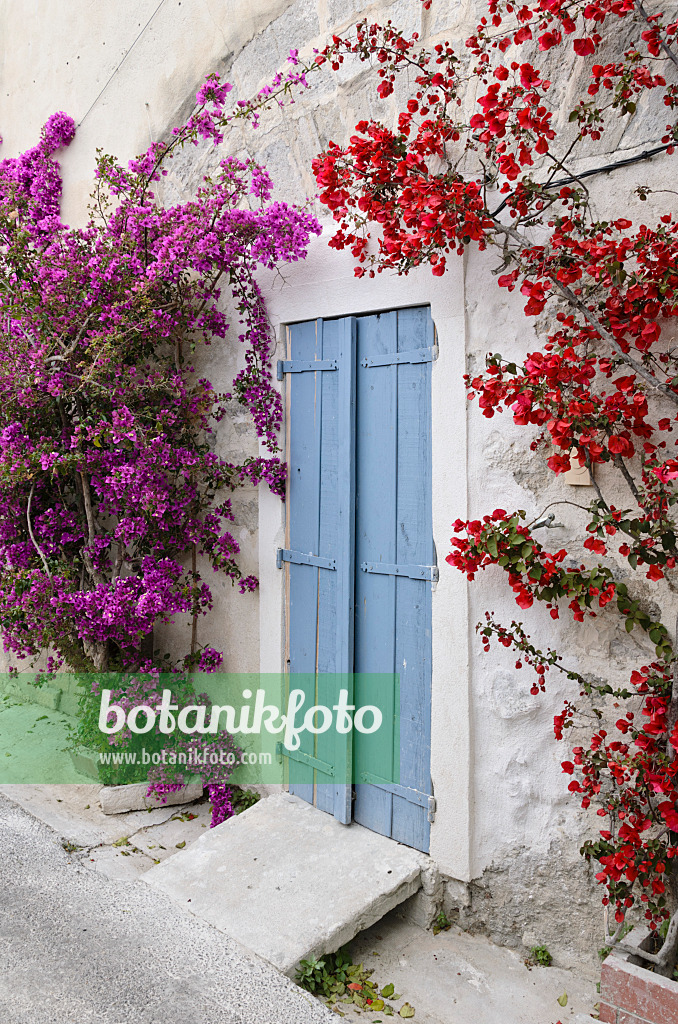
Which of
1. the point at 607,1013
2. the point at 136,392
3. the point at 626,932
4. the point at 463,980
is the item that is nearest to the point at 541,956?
the point at 463,980

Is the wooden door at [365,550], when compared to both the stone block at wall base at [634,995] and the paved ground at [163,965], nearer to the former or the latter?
the paved ground at [163,965]

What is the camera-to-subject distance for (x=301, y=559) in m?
3.53

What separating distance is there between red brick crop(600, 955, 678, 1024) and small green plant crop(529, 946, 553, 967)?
64 cm

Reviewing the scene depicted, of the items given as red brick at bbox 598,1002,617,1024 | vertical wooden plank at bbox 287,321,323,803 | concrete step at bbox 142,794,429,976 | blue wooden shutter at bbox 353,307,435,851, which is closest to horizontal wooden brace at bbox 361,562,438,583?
blue wooden shutter at bbox 353,307,435,851

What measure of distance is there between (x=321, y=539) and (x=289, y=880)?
1.43 meters

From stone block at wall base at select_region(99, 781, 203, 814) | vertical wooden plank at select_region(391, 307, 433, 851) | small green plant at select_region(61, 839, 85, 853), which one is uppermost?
vertical wooden plank at select_region(391, 307, 433, 851)

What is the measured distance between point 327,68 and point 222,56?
883 millimetres

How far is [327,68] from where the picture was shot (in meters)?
3.29

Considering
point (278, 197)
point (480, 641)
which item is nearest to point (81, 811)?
point (480, 641)

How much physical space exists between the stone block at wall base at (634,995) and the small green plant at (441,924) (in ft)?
2.95

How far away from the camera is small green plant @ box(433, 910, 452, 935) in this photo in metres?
2.97

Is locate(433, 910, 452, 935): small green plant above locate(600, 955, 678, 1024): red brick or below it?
below

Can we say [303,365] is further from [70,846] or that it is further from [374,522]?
[70,846]

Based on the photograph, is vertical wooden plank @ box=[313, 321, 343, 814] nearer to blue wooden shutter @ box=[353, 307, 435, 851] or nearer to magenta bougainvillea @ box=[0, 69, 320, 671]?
blue wooden shutter @ box=[353, 307, 435, 851]
